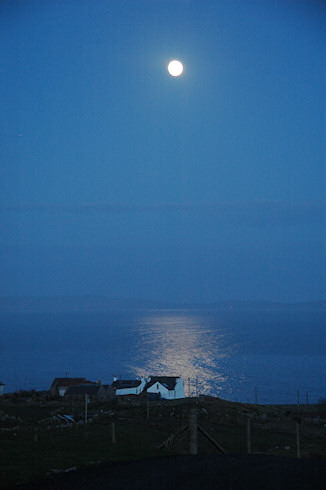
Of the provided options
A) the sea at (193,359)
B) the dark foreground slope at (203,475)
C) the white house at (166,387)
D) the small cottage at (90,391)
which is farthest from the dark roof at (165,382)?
the dark foreground slope at (203,475)

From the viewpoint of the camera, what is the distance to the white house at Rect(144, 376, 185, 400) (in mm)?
44562

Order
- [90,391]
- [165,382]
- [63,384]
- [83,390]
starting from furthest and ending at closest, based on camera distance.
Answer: [165,382] → [63,384] → [83,390] → [90,391]

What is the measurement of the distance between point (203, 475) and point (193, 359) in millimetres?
74961

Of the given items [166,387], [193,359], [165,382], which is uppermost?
[193,359]

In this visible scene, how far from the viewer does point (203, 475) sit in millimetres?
3971

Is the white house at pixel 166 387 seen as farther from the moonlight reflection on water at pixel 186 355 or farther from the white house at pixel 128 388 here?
the moonlight reflection on water at pixel 186 355

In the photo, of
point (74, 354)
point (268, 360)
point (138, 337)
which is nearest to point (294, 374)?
point (268, 360)

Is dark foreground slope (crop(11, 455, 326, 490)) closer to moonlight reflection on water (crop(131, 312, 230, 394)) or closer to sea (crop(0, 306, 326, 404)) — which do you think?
sea (crop(0, 306, 326, 404))

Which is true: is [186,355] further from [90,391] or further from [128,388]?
[90,391]

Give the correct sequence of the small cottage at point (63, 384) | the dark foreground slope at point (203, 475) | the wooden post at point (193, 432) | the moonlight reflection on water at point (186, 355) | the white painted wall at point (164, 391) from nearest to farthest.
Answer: the dark foreground slope at point (203, 475) → the wooden post at point (193, 432) → the small cottage at point (63, 384) → the white painted wall at point (164, 391) → the moonlight reflection on water at point (186, 355)

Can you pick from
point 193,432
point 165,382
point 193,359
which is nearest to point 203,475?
point 193,432

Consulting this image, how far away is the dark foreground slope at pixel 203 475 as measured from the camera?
12.4 feet

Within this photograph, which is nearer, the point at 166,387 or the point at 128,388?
the point at 166,387

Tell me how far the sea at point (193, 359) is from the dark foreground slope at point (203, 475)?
151ft
